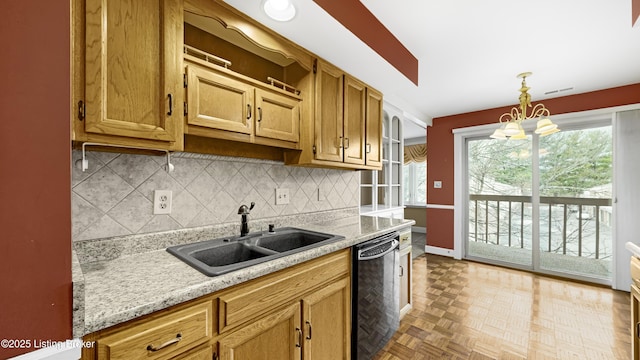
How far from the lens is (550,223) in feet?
11.4

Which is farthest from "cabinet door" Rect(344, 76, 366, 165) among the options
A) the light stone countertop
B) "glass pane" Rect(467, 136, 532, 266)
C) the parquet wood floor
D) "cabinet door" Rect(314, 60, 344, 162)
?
"glass pane" Rect(467, 136, 532, 266)

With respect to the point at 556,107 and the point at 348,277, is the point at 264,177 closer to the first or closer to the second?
the point at 348,277

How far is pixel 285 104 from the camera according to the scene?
1.65 m

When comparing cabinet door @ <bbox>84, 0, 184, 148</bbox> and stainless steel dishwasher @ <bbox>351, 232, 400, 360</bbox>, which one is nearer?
cabinet door @ <bbox>84, 0, 184, 148</bbox>

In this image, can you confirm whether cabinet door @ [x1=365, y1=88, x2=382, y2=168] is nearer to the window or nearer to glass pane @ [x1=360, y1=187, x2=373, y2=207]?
glass pane @ [x1=360, y1=187, x2=373, y2=207]

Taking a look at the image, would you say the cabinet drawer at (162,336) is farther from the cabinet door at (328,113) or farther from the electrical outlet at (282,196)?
the cabinet door at (328,113)

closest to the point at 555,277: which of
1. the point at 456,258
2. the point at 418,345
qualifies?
the point at 456,258

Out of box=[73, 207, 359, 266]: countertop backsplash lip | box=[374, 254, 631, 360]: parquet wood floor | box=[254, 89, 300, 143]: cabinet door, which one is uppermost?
box=[254, 89, 300, 143]: cabinet door

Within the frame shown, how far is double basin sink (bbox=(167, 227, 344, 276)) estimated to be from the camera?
3.60 ft

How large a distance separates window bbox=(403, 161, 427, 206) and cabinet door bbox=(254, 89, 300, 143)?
528 cm

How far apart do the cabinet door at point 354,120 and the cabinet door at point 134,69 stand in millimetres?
1256

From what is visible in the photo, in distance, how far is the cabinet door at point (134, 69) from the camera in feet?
3.04

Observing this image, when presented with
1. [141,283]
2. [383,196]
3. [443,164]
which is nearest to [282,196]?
[141,283]

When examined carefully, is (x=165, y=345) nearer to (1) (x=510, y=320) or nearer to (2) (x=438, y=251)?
(1) (x=510, y=320)
